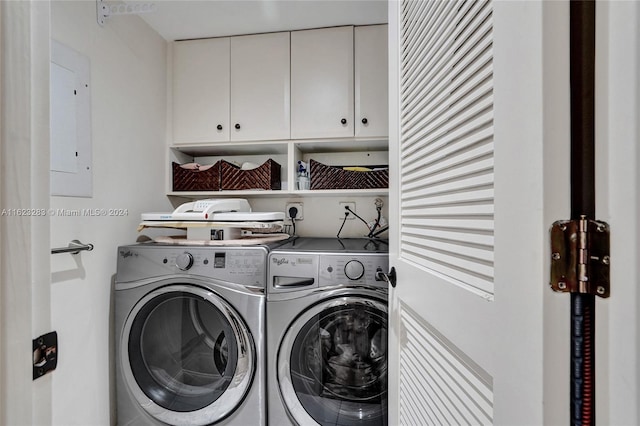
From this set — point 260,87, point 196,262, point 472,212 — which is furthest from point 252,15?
point 472,212

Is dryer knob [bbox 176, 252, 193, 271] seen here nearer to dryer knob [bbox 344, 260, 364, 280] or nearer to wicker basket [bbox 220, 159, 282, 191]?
wicker basket [bbox 220, 159, 282, 191]

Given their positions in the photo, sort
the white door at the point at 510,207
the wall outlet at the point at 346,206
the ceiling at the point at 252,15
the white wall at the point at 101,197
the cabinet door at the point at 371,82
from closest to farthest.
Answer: the white door at the point at 510,207 → the white wall at the point at 101,197 → the ceiling at the point at 252,15 → the cabinet door at the point at 371,82 → the wall outlet at the point at 346,206

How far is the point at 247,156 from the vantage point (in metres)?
1.96

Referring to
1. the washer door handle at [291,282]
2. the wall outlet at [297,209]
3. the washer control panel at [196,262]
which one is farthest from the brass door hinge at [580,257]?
the wall outlet at [297,209]

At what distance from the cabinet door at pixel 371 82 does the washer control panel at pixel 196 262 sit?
3.02 feet

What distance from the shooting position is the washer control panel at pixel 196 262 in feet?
4.03

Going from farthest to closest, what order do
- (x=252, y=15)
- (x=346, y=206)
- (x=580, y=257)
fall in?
(x=346, y=206) < (x=252, y=15) < (x=580, y=257)

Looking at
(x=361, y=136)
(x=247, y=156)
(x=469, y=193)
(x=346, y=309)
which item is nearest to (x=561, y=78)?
(x=469, y=193)

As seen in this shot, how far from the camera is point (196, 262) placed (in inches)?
49.3

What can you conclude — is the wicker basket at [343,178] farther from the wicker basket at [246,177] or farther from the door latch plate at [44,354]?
the door latch plate at [44,354]

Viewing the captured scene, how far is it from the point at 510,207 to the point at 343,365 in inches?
43.9

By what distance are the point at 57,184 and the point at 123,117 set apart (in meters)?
0.50
